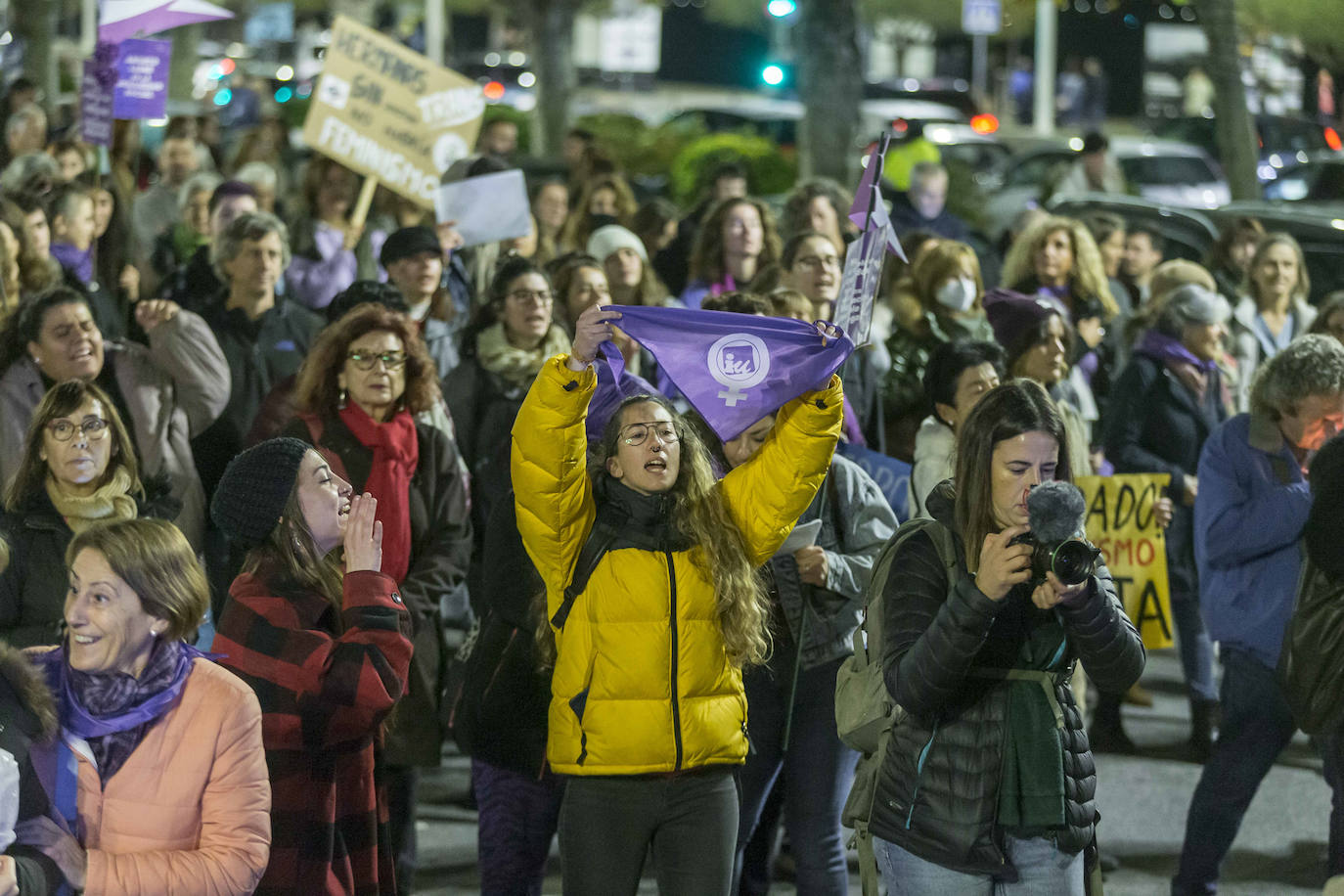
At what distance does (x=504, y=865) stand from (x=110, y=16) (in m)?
5.57

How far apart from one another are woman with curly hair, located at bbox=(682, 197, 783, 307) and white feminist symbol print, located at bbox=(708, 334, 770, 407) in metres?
4.46

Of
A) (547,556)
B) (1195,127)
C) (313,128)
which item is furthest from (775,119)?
(547,556)

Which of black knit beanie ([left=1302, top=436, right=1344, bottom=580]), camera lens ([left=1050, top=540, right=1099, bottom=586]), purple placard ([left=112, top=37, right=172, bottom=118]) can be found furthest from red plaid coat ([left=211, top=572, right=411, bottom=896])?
purple placard ([left=112, top=37, right=172, bottom=118])

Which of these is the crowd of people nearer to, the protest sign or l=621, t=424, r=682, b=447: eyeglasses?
l=621, t=424, r=682, b=447: eyeglasses

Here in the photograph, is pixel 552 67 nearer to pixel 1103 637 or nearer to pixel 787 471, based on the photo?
pixel 787 471

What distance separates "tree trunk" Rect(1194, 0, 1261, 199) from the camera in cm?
1900

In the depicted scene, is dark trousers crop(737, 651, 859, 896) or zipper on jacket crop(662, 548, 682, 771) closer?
zipper on jacket crop(662, 548, 682, 771)

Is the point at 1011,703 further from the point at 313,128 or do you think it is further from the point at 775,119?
the point at 775,119

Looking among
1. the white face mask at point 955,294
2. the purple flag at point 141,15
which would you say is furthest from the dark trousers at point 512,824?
the purple flag at point 141,15

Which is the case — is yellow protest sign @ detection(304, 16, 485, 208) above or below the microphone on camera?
above

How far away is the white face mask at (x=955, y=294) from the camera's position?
337 inches

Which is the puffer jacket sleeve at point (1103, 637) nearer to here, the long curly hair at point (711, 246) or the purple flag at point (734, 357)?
the purple flag at point (734, 357)

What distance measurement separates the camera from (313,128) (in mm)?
10242

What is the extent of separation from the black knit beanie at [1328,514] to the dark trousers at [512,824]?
2.30m
